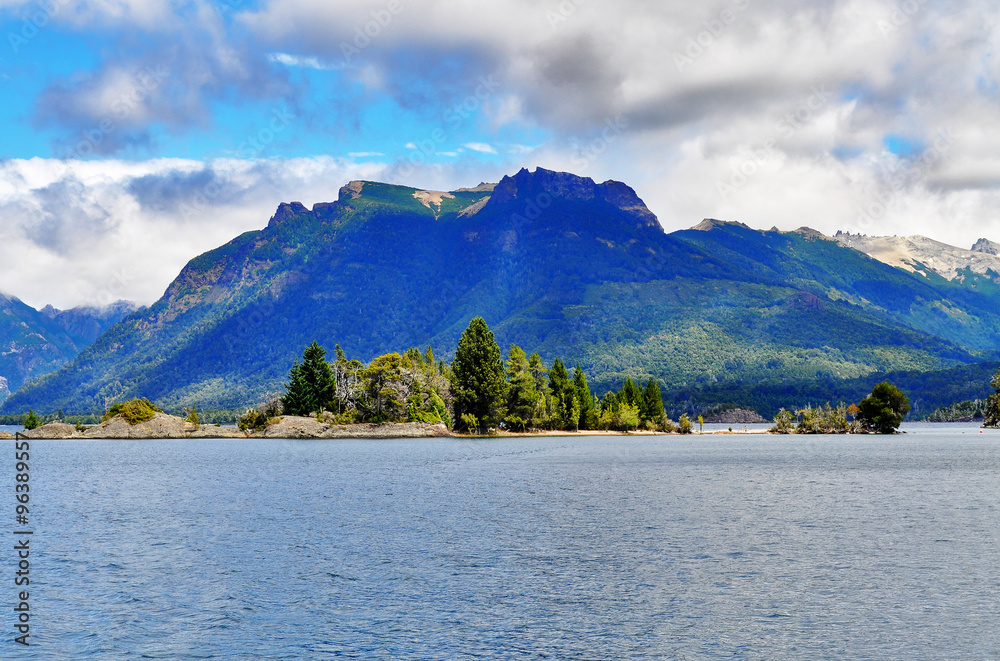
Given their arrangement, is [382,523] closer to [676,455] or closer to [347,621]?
[347,621]

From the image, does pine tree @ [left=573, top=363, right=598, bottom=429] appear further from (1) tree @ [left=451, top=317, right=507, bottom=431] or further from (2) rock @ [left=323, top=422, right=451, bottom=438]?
(2) rock @ [left=323, top=422, right=451, bottom=438]

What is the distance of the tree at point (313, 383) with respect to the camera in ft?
564

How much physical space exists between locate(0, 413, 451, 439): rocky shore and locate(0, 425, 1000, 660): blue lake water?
93.2m

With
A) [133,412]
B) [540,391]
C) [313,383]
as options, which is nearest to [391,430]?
[313,383]

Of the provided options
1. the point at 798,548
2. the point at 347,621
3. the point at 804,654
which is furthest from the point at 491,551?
the point at 804,654

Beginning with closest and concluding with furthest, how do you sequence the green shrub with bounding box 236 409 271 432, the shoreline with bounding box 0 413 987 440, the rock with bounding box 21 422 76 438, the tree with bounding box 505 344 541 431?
the shoreline with bounding box 0 413 987 440, the tree with bounding box 505 344 541 431, the green shrub with bounding box 236 409 271 432, the rock with bounding box 21 422 76 438

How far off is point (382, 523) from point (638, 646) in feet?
→ 91.0

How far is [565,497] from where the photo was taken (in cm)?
6397

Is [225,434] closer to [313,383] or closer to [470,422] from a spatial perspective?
[313,383]

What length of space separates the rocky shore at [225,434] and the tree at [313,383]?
4.46 meters

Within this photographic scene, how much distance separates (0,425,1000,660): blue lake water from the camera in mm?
26312

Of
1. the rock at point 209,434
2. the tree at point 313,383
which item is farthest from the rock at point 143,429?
the tree at point 313,383

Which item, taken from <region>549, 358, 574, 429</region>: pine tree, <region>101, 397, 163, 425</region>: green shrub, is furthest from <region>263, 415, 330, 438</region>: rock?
<region>549, 358, 574, 429</region>: pine tree

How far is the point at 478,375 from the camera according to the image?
161 metres
